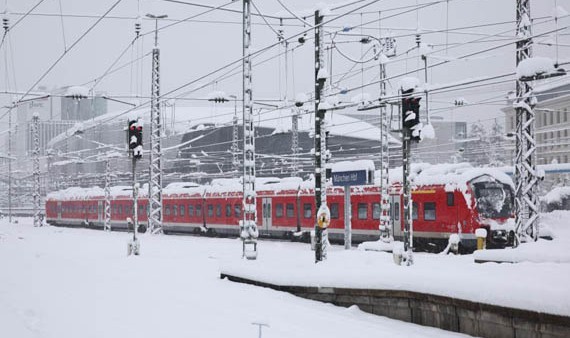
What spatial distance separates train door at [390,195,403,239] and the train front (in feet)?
11.4

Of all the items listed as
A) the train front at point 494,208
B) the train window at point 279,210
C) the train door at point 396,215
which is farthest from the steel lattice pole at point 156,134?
the train front at point 494,208

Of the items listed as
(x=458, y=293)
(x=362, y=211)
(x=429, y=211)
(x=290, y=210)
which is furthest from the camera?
(x=290, y=210)

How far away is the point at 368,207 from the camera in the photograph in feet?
90.6

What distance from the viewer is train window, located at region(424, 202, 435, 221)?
80.6 feet

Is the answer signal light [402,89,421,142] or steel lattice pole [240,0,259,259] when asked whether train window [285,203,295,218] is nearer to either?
steel lattice pole [240,0,259,259]

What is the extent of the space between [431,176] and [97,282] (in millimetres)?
13970

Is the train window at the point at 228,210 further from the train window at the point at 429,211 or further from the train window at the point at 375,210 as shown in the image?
the train window at the point at 429,211

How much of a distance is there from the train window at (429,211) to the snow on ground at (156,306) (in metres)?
6.16

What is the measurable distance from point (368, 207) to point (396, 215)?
164 centimetres

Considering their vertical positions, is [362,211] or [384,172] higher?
[384,172]

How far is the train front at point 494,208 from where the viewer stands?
76.9 feet

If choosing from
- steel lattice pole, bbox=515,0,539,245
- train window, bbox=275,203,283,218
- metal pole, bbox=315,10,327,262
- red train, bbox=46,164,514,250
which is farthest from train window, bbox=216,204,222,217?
metal pole, bbox=315,10,327,262

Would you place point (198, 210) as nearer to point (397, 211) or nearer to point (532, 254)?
point (397, 211)

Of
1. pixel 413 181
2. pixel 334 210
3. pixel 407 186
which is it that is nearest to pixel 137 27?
pixel 334 210
